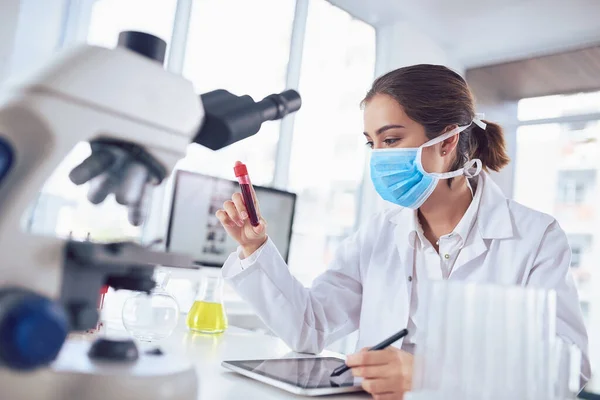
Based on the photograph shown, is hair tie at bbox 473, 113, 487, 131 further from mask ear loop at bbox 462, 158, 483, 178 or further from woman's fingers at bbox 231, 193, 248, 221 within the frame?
woman's fingers at bbox 231, 193, 248, 221

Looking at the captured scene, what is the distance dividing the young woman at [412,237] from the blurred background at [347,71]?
2.57 ft

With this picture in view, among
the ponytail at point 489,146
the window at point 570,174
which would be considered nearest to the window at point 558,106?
the window at point 570,174

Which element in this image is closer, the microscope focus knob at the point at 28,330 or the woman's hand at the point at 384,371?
the microscope focus knob at the point at 28,330

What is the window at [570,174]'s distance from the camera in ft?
12.7

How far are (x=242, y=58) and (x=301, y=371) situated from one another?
2.17 m

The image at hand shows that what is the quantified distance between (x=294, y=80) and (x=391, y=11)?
39.1 inches

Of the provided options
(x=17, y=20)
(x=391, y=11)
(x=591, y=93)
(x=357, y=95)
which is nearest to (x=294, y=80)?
(x=357, y=95)

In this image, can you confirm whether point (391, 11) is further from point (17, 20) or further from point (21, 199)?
point (21, 199)

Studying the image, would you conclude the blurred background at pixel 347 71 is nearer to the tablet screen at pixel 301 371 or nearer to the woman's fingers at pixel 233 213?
the woman's fingers at pixel 233 213

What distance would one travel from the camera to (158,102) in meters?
0.54

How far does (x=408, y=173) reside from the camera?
1415mm

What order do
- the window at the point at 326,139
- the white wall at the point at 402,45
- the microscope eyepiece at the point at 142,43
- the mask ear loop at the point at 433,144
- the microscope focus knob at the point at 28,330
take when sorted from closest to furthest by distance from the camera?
the microscope focus knob at the point at 28,330, the microscope eyepiece at the point at 142,43, the mask ear loop at the point at 433,144, the window at the point at 326,139, the white wall at the point at 402,45

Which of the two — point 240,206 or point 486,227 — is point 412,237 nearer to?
point 486,227

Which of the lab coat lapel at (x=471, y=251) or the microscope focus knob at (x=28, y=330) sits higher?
the lab coat lapel at (x=471, y=251)
